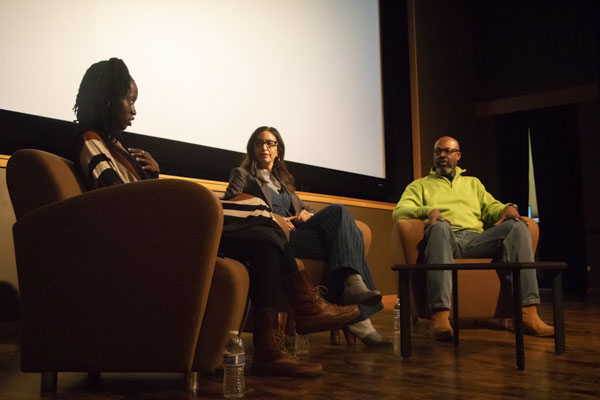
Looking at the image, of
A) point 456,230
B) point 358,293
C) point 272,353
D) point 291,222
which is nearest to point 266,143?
point 291,222

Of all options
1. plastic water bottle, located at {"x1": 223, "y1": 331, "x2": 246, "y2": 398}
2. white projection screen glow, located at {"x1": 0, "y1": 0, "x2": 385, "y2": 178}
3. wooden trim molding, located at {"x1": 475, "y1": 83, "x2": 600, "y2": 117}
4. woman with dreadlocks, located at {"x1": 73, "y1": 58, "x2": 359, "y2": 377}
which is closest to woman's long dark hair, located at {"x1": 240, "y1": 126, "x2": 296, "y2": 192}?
white projection screen glow, located at {"x1": 0, "y1": 0, "x2": 385, "y2": 178}

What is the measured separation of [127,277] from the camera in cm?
145

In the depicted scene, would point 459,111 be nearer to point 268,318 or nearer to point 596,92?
A: point 596,92

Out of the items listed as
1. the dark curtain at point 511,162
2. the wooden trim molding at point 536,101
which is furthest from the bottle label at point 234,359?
the dark curtain at point 511,162

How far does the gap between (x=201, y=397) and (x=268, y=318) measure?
0.32 meters

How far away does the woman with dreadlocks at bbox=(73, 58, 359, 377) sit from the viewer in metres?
1.69

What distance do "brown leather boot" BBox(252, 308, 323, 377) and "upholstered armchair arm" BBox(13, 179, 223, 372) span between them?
28 cm

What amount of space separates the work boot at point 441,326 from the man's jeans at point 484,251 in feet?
0.12

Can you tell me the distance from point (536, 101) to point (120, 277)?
5448 mm

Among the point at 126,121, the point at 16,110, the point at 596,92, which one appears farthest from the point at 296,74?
the point at 596,92

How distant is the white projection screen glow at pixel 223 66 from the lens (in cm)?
260

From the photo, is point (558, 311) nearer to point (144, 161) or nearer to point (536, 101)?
point (144, 161)

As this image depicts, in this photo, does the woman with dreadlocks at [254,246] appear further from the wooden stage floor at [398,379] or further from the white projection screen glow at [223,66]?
the white projection screen glow at [223,66]

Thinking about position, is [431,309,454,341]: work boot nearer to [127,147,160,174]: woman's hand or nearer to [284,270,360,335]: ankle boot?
[284,270,360,335]: ankle boot
